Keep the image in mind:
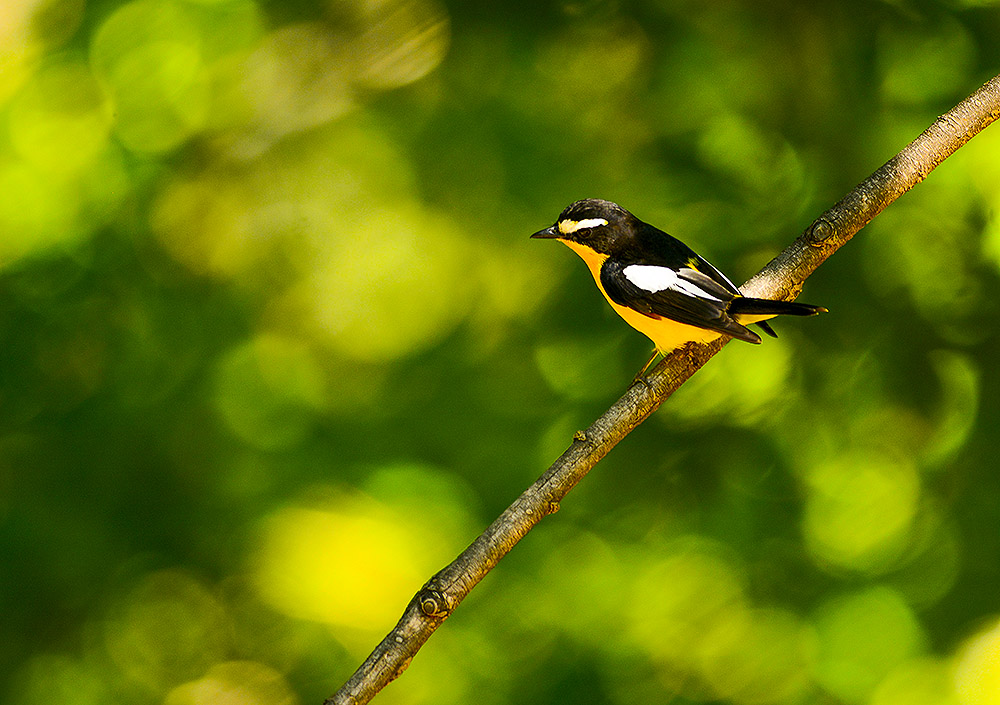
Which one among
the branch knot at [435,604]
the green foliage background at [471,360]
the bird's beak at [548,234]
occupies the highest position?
the branch knot at [435,604]

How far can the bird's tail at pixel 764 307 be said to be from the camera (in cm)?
82

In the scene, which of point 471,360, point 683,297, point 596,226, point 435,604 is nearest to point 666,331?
point 683,297

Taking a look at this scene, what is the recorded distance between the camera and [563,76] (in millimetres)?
1560

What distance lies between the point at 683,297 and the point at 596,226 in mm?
178

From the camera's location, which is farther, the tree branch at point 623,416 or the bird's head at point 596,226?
the bird's head at point 596,226

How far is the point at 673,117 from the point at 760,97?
0.57 feet

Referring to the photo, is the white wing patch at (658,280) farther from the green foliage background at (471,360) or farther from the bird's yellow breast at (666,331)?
the green foliage background at (471,360)

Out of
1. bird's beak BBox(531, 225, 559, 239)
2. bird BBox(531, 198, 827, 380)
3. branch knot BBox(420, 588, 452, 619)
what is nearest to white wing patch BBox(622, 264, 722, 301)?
bird BBox(531, 198, 827, 380)

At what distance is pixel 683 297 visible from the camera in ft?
3.05

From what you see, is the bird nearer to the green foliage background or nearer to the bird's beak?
the bird's beak

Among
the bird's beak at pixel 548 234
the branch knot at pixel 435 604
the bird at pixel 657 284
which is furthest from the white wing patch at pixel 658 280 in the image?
the branch knot at pixel 435 604

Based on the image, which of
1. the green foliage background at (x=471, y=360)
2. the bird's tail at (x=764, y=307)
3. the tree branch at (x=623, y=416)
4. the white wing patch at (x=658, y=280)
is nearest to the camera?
the tree branch at (x=623, y=416)

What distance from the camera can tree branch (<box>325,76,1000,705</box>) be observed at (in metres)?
0.68

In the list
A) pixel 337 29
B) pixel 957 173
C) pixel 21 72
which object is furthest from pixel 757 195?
pixel 21 72
